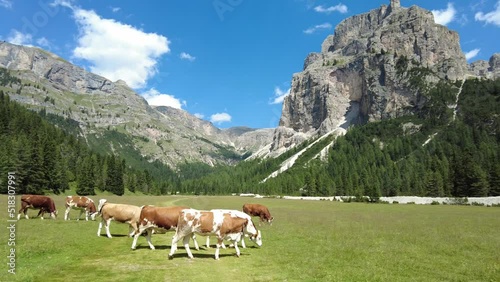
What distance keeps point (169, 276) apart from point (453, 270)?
15.5 meters

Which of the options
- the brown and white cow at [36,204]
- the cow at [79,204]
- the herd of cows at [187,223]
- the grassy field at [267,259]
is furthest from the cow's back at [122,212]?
the brown and white cow at [36,204]

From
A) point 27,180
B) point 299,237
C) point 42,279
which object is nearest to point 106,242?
point 42,279

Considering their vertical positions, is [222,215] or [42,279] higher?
[222,215]

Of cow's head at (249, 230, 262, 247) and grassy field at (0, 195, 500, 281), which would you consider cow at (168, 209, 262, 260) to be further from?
cow's head at (249, 230, 262, 247)

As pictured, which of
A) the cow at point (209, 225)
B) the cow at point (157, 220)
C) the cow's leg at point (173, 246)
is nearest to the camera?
the cow's leg at point (173, 246)

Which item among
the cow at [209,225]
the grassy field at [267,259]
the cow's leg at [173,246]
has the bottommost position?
the grassy field at [267,259]

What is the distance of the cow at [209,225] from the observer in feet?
68.2

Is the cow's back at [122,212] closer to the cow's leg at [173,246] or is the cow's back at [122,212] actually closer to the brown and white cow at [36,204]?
the cow's leg at [173,246]

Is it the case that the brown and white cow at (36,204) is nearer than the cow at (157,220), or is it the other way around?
the cow at (157,220)

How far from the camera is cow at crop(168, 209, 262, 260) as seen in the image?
20.8m

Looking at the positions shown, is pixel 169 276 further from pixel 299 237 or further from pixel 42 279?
pixel 299 237

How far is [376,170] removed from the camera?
196 meters

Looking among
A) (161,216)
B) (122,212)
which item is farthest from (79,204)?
(161,216)

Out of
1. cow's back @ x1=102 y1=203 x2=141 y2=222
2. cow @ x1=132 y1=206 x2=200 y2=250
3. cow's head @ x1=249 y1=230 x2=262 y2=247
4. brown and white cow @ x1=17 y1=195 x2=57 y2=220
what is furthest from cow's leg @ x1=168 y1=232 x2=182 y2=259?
brown and white cow @ x1=17 y1=195 x2=57 y2=220
